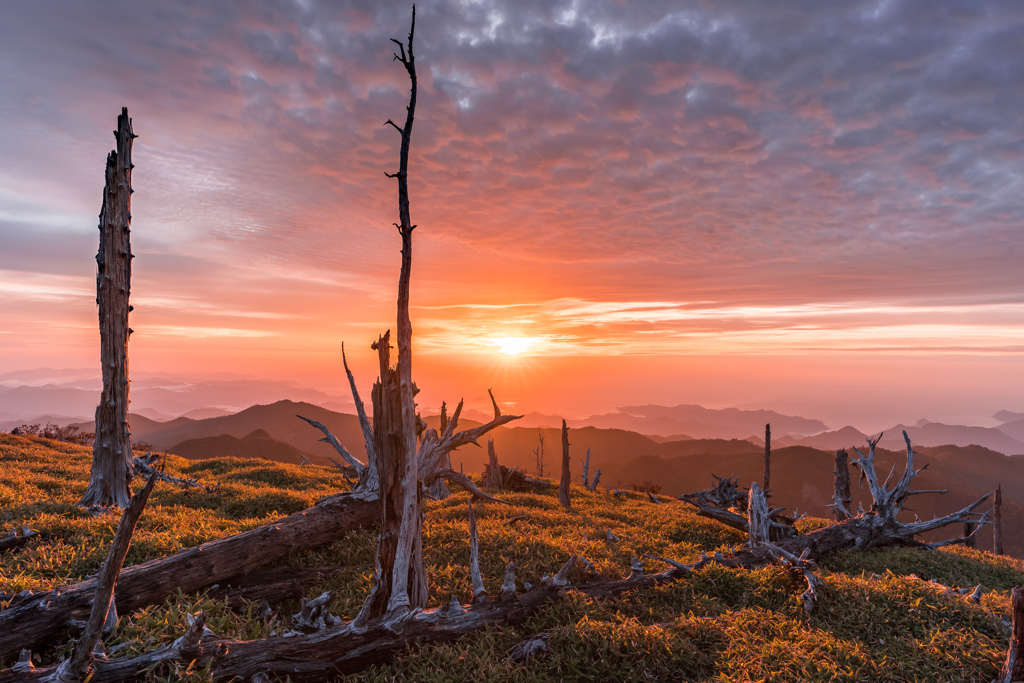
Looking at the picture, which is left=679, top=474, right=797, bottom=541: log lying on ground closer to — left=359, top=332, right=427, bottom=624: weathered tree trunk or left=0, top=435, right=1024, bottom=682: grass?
left=0, top=435, right=1024, bottom=682: grass

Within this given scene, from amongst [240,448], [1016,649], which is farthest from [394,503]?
[240,448]

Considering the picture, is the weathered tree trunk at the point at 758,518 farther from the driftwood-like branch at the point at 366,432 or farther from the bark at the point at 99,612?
the bark at the point at 99,612

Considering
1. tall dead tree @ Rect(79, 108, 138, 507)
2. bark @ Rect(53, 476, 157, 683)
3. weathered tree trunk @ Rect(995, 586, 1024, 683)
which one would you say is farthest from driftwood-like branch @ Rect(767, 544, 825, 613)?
tall dead tree @ Rect(79, 108, 138, 507)

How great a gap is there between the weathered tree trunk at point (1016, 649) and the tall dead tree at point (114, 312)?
16.0 metres

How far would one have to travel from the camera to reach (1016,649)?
504 cm

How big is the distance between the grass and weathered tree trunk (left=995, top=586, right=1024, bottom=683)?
723 mm

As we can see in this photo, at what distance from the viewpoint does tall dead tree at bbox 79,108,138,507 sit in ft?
39.6

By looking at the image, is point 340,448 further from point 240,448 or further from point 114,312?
point 240,448

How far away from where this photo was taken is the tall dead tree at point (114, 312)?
1207 centimetres

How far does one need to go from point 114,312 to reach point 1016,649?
17.1 m

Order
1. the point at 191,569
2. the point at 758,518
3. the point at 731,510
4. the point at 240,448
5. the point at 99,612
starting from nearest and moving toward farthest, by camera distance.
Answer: the point at 99,612 → the point at 191,569 → the point at 758,518 → the point at 731,510 → the point at 240,448

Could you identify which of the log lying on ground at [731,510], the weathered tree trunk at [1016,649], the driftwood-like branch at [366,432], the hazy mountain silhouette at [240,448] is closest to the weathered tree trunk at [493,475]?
the log lying on ground at [731,510]

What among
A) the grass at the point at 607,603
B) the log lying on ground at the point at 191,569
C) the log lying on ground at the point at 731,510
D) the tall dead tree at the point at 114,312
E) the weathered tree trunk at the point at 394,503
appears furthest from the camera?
the log lying on ground at the point at 731,510

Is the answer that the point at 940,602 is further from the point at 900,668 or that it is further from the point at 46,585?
the point at 46,585
